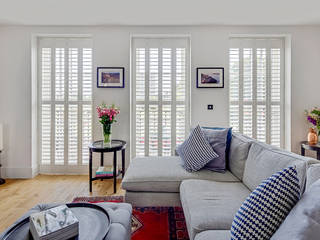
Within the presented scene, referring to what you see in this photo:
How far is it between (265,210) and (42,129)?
3.57m

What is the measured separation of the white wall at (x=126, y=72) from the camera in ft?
10.6

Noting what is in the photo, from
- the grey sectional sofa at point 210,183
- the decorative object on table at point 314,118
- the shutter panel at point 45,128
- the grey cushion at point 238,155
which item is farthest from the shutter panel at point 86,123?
the decorative object on table at point 314,118

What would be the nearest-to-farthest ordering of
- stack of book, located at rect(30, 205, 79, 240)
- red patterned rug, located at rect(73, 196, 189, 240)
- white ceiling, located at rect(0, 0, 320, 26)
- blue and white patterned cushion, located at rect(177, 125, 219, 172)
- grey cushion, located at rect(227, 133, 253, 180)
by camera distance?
stack of book, located at rect(30, 205, 79, 240) → red patterned rug, located at rect(73, 196, 189, 240) → grey cushion, located at rect(227, 133, 253, 180) → blue and white patterned cushion, located at rect(177, 125, 219, 172) → white ceiling, located at rect(0, 0, 320, 26)

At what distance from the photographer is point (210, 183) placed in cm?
183

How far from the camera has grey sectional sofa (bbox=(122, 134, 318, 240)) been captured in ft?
4.06

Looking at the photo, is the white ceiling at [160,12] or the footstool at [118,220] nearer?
the footstool at [118,220]

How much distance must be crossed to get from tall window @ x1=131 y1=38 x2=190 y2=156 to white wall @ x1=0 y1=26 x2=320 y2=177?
17cm

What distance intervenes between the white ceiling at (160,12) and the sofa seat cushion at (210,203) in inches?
86.9

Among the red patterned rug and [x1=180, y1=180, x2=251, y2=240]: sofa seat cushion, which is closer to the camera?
[x1=180, y1=180, x2=251, y2=240]: sofa seat cushion

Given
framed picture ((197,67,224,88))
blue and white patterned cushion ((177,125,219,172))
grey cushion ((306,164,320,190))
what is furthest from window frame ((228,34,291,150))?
grey cushion ((306,164,320,190))

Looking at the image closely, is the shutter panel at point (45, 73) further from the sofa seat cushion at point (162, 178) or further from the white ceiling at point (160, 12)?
the sofa seat cushion at point (162, 178)

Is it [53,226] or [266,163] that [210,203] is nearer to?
[266,163]

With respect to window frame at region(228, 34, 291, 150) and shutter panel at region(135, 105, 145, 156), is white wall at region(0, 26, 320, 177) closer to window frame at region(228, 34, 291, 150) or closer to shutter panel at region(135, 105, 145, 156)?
window frame at region(228, 34, 291, 150)

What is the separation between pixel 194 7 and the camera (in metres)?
2.65
